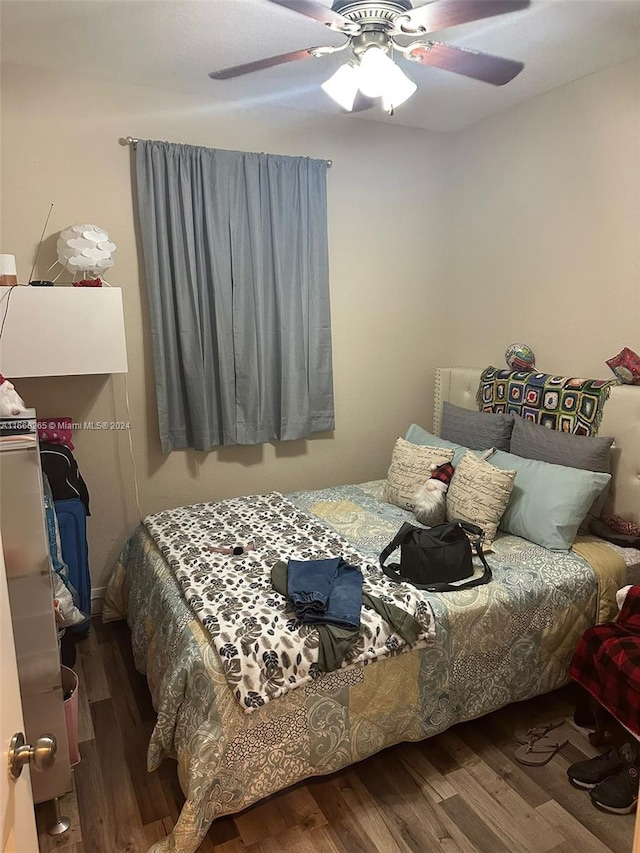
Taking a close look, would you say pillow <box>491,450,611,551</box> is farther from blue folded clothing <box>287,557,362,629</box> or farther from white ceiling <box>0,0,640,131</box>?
white ceiling <box>0,0,640,131</box>

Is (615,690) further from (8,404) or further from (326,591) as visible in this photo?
(8,404)

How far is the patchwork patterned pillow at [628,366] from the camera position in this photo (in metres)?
2.65

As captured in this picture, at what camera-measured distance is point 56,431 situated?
9.29 ft

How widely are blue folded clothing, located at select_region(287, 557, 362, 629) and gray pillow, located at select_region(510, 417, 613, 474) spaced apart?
45.4 inches

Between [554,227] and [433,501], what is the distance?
5.19 feet

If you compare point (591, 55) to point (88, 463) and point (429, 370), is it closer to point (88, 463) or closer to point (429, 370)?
point (429, 370)

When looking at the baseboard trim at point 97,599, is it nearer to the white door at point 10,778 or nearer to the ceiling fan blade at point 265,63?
the white door at point 10,778

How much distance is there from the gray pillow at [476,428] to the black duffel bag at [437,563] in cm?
84

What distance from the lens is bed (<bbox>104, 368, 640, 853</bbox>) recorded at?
181 centimetres

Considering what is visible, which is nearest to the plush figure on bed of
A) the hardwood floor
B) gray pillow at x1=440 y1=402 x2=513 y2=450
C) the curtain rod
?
gray pillow at x1=440 y1=402 x2=513 y2=450

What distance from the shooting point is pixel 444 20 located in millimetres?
1735

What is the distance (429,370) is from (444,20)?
2.38m

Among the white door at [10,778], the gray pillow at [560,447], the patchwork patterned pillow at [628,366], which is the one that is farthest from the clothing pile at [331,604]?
the patchwork patterned pillow at [628,366]

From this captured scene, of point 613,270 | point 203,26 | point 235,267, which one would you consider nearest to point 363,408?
point 235,267
